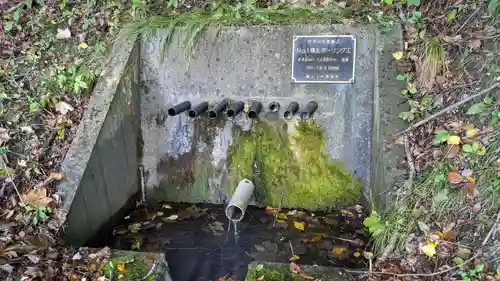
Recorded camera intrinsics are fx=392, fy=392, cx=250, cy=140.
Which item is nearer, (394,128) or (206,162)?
(394,128)

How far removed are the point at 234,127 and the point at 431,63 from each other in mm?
2311

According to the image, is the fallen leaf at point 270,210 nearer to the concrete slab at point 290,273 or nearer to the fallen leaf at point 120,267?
the concrete slab at point 290,273

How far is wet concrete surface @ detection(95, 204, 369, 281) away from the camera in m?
4.01

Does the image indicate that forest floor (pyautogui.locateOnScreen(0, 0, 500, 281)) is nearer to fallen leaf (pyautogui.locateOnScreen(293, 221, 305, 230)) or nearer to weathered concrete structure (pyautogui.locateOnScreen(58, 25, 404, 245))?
weathered concrete structure (pyautogui.locateOnScreen(58, 25, 404, 245))

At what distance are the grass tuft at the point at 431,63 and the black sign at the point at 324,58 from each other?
2.47ft

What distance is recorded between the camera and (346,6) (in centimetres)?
465

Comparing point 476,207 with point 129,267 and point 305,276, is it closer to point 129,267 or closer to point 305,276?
point 305,276

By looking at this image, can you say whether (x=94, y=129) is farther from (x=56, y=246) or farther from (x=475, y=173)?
(x=475, y=173)

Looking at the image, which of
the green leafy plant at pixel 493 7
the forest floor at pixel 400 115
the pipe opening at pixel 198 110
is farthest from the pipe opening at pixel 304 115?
the green leafy plant at pixel 493 7

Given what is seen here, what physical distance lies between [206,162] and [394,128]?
2329 millimetres

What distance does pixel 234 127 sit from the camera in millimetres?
4887

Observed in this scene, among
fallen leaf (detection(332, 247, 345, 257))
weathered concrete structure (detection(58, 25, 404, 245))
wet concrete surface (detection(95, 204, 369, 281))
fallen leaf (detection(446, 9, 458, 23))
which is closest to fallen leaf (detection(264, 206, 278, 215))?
wet concrete surface (detection(95, 204, 369, 281))

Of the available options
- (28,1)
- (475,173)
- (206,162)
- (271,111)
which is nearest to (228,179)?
(206,162)

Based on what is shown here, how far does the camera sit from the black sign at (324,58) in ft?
14.5
